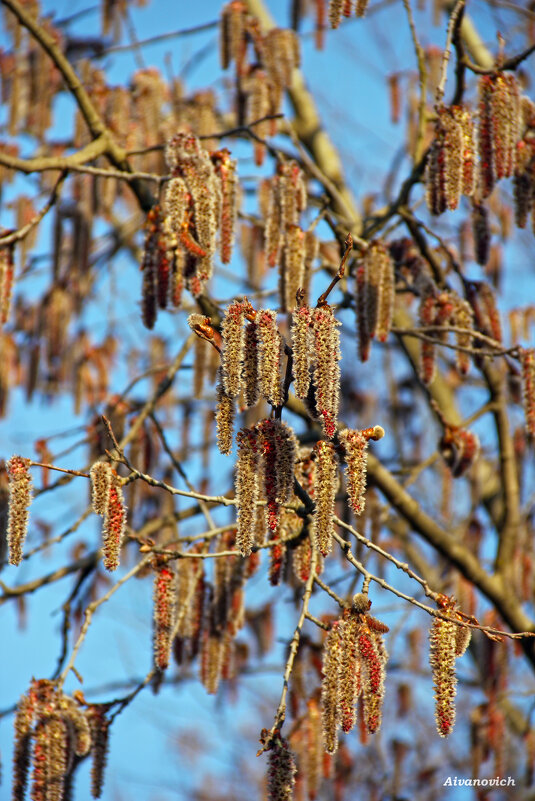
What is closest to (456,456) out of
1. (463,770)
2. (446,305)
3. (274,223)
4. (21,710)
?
(446,305)

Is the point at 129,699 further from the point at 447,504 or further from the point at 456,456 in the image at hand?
the point at 447,504

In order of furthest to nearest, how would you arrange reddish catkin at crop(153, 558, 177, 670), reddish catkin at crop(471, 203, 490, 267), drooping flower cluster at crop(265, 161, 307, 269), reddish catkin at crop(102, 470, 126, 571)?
1. reddish catkin at crop(471, 203, 490, 267)
2. drooping flower cluster at crop(265, 161, 307, 269)
3. reddish catkin at crop(153, 558, 177, 670)
4. reddish catkin at crop(102, 470, 126, 571)

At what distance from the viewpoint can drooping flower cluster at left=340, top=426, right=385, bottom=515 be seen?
8.81 feet

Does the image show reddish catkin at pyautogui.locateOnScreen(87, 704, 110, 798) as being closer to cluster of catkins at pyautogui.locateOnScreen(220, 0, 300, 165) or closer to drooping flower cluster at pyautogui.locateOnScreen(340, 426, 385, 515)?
drooping flower cluster at pyautogui.locateOnScreen(340, 426, 385, 515)

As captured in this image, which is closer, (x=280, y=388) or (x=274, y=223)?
(x=280, y=388)

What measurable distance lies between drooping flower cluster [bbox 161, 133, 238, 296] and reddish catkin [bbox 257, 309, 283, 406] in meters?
1.14

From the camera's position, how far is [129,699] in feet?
11.7

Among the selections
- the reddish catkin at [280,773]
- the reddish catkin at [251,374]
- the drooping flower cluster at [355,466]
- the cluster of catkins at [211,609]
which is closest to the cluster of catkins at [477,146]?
the drooping flower cluster at [355,466]

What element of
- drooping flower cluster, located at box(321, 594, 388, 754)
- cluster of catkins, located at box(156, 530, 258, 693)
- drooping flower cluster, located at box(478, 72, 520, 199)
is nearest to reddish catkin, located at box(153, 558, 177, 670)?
cluster of catkins, located at box(156, 530, 258, 693)

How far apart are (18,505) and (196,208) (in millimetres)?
1432

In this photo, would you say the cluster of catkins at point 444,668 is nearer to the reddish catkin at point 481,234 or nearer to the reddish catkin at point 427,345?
the reddish catkin at point 427,345

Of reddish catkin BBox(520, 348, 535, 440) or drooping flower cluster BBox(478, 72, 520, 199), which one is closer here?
drooping flower cluster BBox(478, 72, 520, 199)

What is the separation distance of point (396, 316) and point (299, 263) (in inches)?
70.4

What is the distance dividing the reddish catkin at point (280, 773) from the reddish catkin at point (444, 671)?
1.55 ft
